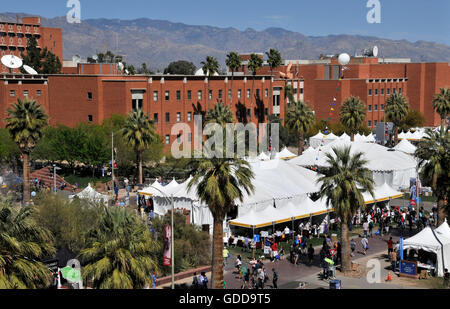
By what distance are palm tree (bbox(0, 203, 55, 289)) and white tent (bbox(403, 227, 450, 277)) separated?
18899 mm

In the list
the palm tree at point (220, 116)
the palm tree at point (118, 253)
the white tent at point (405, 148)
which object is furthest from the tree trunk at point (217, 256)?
the white tent at point (405, 148)

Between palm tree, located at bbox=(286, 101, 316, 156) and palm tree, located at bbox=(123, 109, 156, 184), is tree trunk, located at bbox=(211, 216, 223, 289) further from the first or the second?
palm tree, located at bbox=(286, 101, 316, 156)

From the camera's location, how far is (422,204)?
4947 cm

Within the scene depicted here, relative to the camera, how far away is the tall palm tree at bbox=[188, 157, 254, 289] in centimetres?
2573

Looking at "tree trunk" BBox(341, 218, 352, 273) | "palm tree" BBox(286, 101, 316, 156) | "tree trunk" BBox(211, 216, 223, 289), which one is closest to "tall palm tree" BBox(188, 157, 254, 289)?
"tree trunk" BBox(211, 216, 223, 289)

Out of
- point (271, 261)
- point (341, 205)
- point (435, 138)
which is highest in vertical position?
point (435, 138)

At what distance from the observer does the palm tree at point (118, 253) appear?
20094 millimetres

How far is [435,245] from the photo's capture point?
29.8m

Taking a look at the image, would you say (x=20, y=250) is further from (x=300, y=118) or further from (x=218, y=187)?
(x=300, y=118)

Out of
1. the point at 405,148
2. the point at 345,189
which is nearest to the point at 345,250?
the point at 345,189

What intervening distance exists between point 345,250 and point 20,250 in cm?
1760

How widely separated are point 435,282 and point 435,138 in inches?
448
